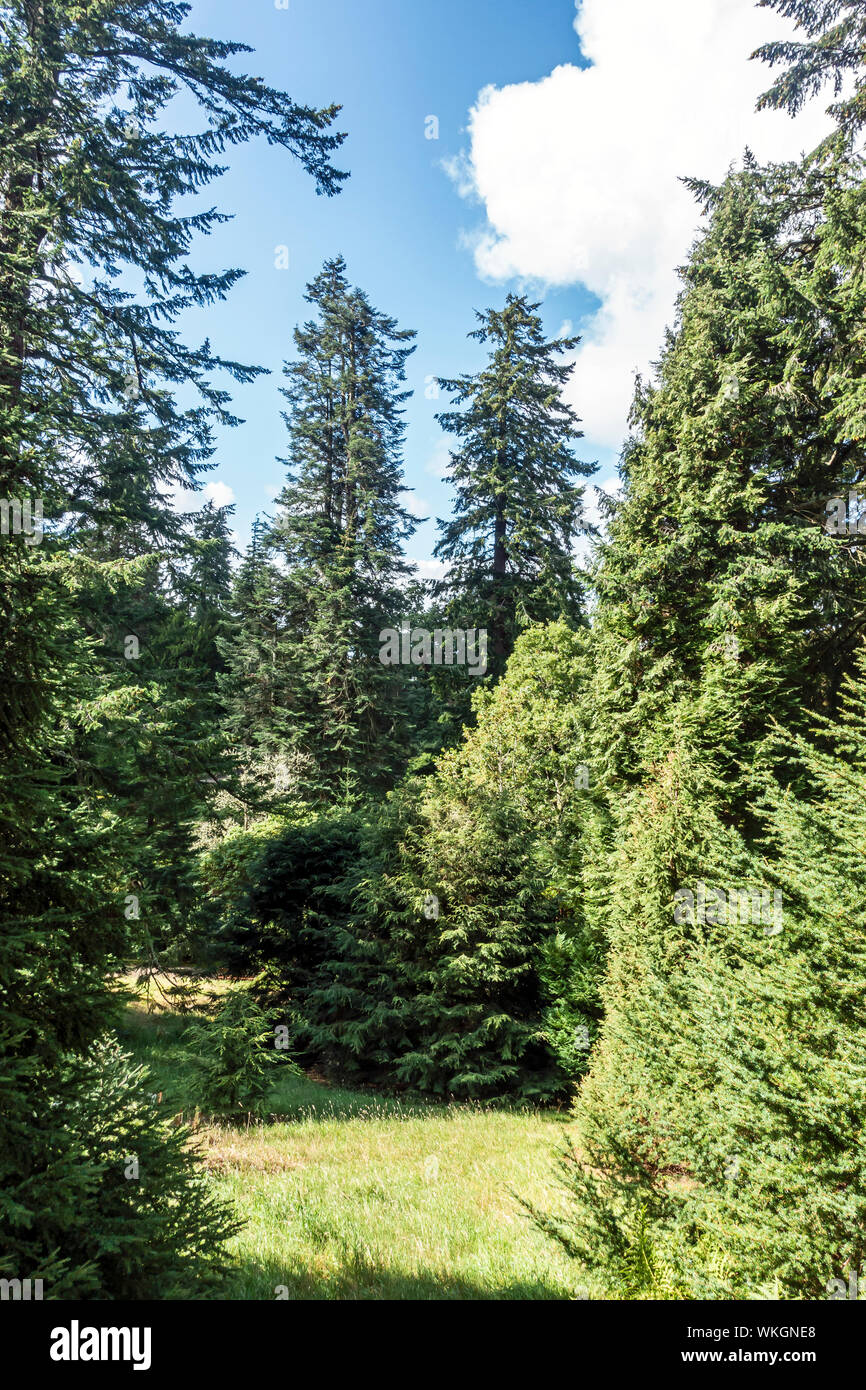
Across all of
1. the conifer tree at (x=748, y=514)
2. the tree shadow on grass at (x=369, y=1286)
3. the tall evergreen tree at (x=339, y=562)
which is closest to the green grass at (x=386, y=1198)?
the tree shadow on grass at (x=369, y=1286)

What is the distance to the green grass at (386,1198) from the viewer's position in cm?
509

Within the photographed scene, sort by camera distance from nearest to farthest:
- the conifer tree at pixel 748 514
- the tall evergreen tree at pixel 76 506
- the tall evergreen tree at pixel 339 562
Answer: the tall evergreen tree at pixel 76 506
the conifer tree at pixel 748 514
the tall evergreen tree at pixel 339 562

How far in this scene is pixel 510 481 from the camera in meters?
25.6

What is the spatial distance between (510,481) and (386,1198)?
23.5 meters

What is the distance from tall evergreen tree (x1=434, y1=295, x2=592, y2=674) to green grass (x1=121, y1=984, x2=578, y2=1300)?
57.4 ft

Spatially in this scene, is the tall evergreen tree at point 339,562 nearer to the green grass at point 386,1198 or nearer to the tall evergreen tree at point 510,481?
the tall evergreen tree at point 510,481

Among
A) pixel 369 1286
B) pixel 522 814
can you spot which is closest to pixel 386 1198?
pixel 369 1286

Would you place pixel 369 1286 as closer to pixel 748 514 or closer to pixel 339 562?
pixel 748 514

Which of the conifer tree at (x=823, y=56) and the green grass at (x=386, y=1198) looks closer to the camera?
the green grass at (x=386, y=1198)

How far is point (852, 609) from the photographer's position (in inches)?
476

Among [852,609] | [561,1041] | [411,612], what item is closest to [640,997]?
[561,1041]

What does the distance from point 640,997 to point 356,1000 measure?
8.03m

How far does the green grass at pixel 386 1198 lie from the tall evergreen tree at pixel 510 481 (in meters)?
17.5

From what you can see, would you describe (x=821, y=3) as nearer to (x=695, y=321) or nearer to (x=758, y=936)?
(x=695, y=321)
